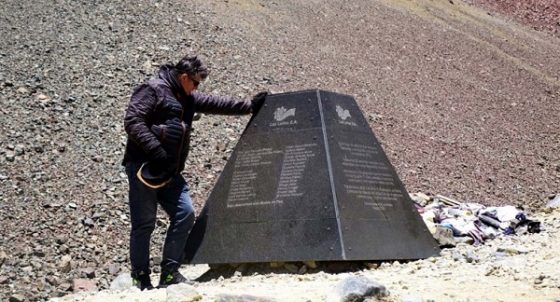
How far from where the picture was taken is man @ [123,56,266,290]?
6.21 meters

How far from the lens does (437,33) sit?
72.5 ft

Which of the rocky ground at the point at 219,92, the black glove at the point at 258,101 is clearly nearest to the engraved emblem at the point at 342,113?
the black glove at the point at 258,101

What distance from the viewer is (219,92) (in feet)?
45.3

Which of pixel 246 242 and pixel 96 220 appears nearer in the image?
pixel 246 242

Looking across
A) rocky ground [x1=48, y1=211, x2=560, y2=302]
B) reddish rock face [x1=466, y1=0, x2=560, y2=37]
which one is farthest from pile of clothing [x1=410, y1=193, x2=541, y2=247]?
reddish rock face [x1=466, y1=0, x2=560, y2=37]

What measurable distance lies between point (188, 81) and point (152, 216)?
1.10 meters

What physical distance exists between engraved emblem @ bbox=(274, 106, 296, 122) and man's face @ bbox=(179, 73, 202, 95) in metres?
0.98

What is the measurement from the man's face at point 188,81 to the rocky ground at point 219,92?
2.64 meters

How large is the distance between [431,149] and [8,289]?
27.4ft

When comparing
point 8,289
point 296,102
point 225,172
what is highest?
point 296,102

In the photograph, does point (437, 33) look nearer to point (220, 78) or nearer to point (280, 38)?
point (280, 38)

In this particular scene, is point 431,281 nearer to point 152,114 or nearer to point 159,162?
point 159,162

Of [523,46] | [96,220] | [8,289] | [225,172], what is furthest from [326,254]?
[523,46]

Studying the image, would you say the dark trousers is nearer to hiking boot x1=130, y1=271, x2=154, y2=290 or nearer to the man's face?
hiking boot x1=130, y1=271, x2=154, y2=290
